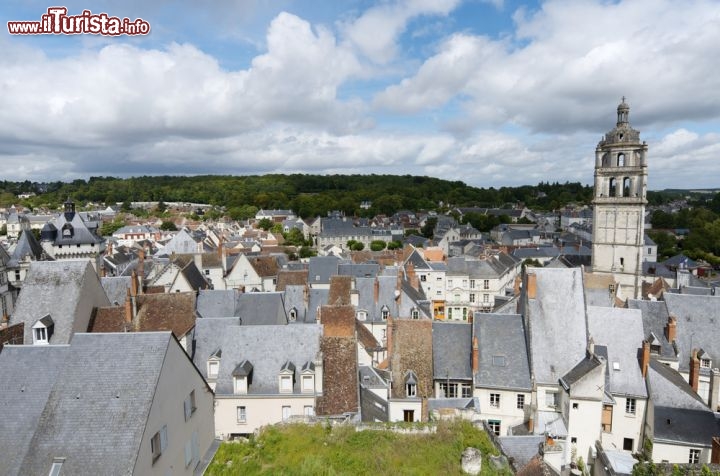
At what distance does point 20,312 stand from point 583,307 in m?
31.7

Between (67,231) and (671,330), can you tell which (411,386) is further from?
(67,231)

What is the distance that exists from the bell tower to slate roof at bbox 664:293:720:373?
1669cm

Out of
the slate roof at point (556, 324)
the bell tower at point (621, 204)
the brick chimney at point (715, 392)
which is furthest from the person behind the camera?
the bell tower at point (621, 204)

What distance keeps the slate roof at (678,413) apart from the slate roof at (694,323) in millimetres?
4805

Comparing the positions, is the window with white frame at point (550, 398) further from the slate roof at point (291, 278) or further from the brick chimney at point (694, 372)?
the slate roof at point (291, 278)

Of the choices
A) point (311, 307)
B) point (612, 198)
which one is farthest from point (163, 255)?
point (612, 198)

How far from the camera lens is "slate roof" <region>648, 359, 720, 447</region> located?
22.2 meters

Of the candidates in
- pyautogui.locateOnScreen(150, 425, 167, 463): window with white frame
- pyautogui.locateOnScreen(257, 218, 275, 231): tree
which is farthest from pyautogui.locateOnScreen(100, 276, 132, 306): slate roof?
pyautogui.locateOnScreen(257, 218, 275, 231): tree

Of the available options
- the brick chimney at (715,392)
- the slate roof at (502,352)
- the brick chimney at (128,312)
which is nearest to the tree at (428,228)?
the slate roof at (502,352)

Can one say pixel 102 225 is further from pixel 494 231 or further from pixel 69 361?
pixel 69 361

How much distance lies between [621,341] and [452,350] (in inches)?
381

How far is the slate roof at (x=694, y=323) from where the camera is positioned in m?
28.3

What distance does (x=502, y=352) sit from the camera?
86.6 ft

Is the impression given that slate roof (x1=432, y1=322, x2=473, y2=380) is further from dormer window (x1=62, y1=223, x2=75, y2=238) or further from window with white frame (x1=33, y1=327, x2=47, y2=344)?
dormer window (x1=62, y1=223, x2=75, y2=238)
